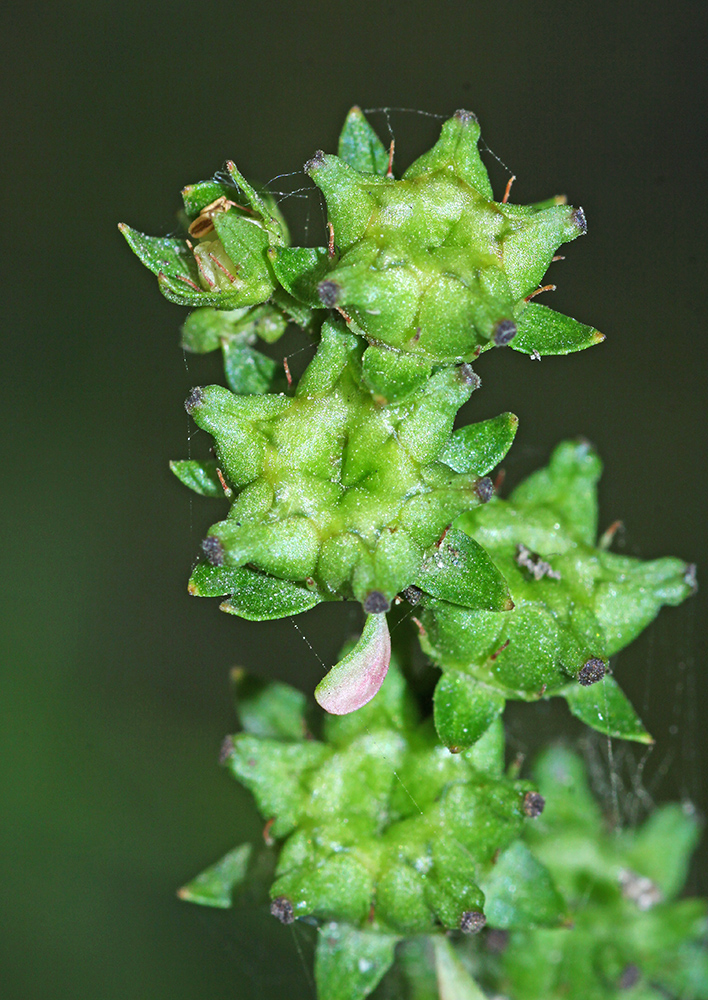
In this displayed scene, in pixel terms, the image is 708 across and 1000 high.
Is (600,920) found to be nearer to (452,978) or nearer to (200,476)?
(452,978)

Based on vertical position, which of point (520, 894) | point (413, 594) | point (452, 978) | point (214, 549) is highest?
point (214, 549)

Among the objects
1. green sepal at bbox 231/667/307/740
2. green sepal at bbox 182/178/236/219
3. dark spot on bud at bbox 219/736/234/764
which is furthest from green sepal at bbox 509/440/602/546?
green sepal at bbox 182/178/236/219

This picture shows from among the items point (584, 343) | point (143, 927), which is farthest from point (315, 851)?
point (143, 927)

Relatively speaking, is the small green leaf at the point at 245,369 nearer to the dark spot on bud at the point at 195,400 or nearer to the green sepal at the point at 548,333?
the dark spot on bud at the point at 195,400

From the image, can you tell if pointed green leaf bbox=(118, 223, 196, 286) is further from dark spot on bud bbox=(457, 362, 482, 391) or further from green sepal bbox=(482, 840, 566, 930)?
green sepal bbox=(482, 840, 566, 930)

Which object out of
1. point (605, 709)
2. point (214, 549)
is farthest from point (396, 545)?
point (605, 709)

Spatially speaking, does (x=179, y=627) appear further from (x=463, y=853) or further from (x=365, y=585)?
(x=365, y=585)
